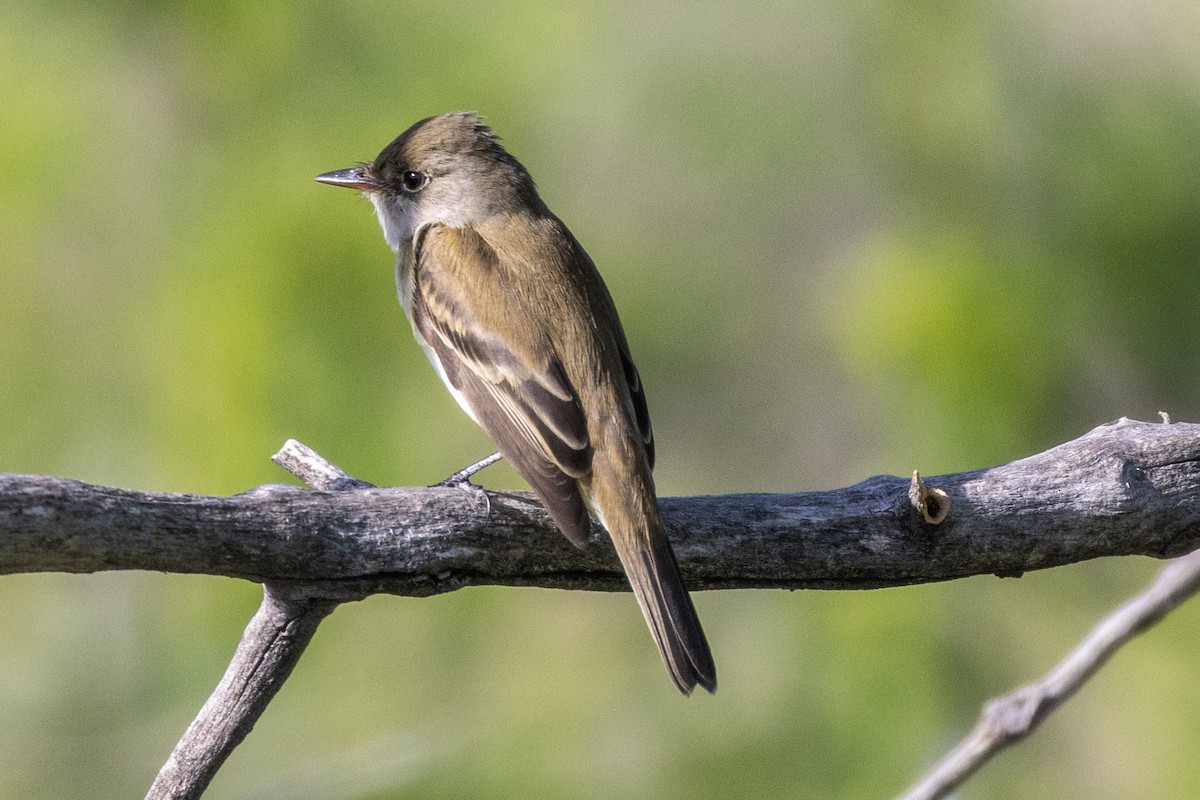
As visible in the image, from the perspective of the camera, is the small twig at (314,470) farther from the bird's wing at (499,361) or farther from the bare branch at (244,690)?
the bird's wing at (499,361)

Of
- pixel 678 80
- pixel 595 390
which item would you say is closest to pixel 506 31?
pixel 678 80

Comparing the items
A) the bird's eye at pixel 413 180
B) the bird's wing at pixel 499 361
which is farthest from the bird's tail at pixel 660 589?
the bird's eye at pixel 413 180

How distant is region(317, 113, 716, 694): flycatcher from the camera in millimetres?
3469

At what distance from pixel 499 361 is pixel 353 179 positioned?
125cm

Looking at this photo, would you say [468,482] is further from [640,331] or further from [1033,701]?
[640,331]

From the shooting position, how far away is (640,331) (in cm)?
591

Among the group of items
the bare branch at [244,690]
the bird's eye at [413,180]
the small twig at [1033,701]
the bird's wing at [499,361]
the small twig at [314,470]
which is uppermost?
the bird's eye at [413,180]

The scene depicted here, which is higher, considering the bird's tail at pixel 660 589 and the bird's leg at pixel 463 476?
the bird's leg at pixel 463 476

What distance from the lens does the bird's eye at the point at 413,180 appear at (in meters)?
5.00

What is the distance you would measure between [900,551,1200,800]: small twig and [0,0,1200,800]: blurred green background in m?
1.76

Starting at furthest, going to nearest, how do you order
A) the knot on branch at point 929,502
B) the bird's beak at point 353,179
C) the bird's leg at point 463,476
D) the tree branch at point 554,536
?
the bird's beak at point 353,179
the bird's leg at point 463,476
the knot on branch at point 929,502
the tree branch at point 554,536

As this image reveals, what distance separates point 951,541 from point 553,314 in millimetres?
1447

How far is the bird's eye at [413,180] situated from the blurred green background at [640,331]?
1.80 feet

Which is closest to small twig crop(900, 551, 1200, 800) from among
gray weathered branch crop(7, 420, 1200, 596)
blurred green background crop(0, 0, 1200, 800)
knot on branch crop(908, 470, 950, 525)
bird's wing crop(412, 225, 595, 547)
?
gray weathered branch crop(7, 420, 1200, 596)
